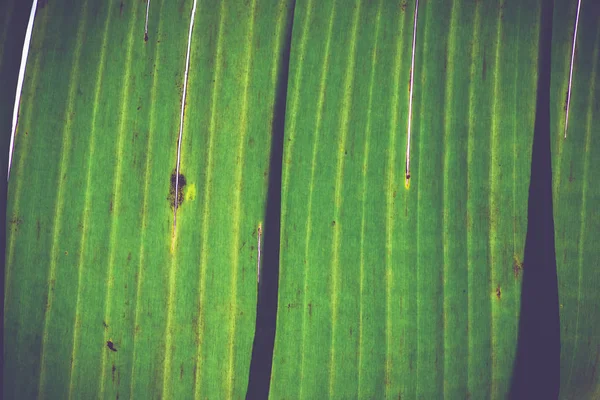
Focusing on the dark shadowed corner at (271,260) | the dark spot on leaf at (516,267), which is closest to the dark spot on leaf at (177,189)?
the dark shadowed corner at (271,260)

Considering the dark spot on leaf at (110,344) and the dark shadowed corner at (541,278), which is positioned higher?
the dark shadowed corner at (541,278)

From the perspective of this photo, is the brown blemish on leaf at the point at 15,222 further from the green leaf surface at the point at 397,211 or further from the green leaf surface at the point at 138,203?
the green leaf surface at the point at 397,211

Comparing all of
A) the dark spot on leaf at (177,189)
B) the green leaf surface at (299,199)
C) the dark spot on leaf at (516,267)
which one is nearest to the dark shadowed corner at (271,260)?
the green leaf surface at (299,199)

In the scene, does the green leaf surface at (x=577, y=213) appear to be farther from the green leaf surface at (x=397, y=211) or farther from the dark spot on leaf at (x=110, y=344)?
the dark spot on leaf at (x=110, y=344)

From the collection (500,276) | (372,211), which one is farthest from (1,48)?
(500,276)

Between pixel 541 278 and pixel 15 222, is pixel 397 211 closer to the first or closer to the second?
pixel 541 278
